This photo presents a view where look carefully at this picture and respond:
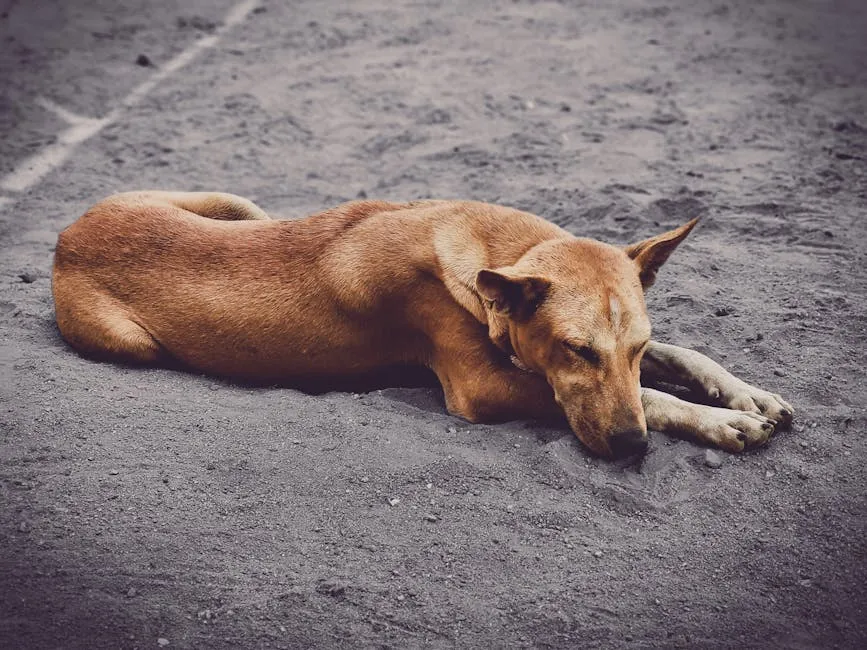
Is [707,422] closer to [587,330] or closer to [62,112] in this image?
[587,330]

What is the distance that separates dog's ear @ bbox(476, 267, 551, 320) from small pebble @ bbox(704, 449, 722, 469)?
3.13ft

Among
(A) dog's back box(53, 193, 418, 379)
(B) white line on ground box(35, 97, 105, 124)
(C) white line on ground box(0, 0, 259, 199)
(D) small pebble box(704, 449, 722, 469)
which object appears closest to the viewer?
(D) small pebble box(704, 449, 722, 469)

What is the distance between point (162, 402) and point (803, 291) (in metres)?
3.50

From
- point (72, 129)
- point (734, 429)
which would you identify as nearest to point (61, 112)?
point (72, 129)

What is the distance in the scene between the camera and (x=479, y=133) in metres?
7.40

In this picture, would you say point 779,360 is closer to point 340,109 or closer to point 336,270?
point 336,270

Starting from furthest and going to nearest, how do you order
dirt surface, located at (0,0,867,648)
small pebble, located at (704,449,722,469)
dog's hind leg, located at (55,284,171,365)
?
dog's hind leg, located at (55,284,171,365) < small pebble, located at (704,449,722,469) < dirt surface, located at (0,0,867,648)

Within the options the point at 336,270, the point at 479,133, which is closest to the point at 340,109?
the point at 479,133

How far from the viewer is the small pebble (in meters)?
3.63

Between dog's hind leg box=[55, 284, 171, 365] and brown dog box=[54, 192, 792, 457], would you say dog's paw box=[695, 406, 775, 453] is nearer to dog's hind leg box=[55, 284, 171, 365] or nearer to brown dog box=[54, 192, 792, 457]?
brown dog box=[54, 192, 792, 457]

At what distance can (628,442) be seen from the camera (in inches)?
140

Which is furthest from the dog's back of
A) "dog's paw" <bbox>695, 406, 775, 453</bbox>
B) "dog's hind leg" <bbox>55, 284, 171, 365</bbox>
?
"dog's paw" <bbox>695, 406, 775, 453</bbox>

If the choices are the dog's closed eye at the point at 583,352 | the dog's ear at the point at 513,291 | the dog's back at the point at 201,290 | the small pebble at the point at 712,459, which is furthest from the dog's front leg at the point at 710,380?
the dog's back at the point at 201,290

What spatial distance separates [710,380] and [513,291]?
3.74 feet
